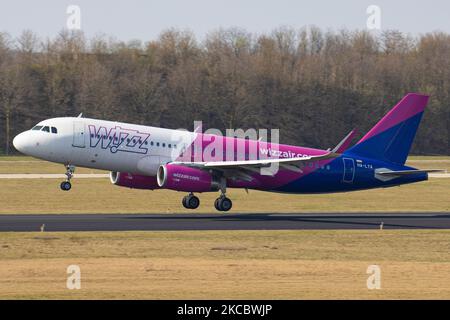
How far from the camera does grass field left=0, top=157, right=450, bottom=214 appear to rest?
54.8 meters

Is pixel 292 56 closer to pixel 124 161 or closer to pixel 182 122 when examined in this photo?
pixel 182 122

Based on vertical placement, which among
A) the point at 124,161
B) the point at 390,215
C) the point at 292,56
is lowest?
the point at 390,215


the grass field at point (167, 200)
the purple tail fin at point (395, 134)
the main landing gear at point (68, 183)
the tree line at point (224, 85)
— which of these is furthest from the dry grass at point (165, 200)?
the tree line at point (224, 85)

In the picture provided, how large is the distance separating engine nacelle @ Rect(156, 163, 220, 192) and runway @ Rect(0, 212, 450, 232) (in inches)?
62.2

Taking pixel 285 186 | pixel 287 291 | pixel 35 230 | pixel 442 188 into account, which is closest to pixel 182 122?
pixel 442 188

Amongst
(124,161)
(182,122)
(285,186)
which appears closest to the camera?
(124,161)

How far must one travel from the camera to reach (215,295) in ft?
82.2

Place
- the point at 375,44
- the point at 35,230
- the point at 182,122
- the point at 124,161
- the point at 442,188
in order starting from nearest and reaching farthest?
1. the point at 35,230
2. the point at 124,161
3. the point at 442,188
4. the point at 182,122
5. the point at 375,44

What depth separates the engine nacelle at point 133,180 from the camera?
162 feet

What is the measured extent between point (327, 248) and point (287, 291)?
9.97 meters

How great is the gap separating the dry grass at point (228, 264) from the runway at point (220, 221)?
247 cm

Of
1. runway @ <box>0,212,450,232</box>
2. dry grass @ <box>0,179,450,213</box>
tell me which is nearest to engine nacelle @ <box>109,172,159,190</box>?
runway @ <box>0,212,450,232</box>

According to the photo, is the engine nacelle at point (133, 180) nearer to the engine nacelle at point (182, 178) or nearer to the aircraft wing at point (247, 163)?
the engine nacelle at point (182, 178)

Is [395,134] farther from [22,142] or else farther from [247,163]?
[22,142]
